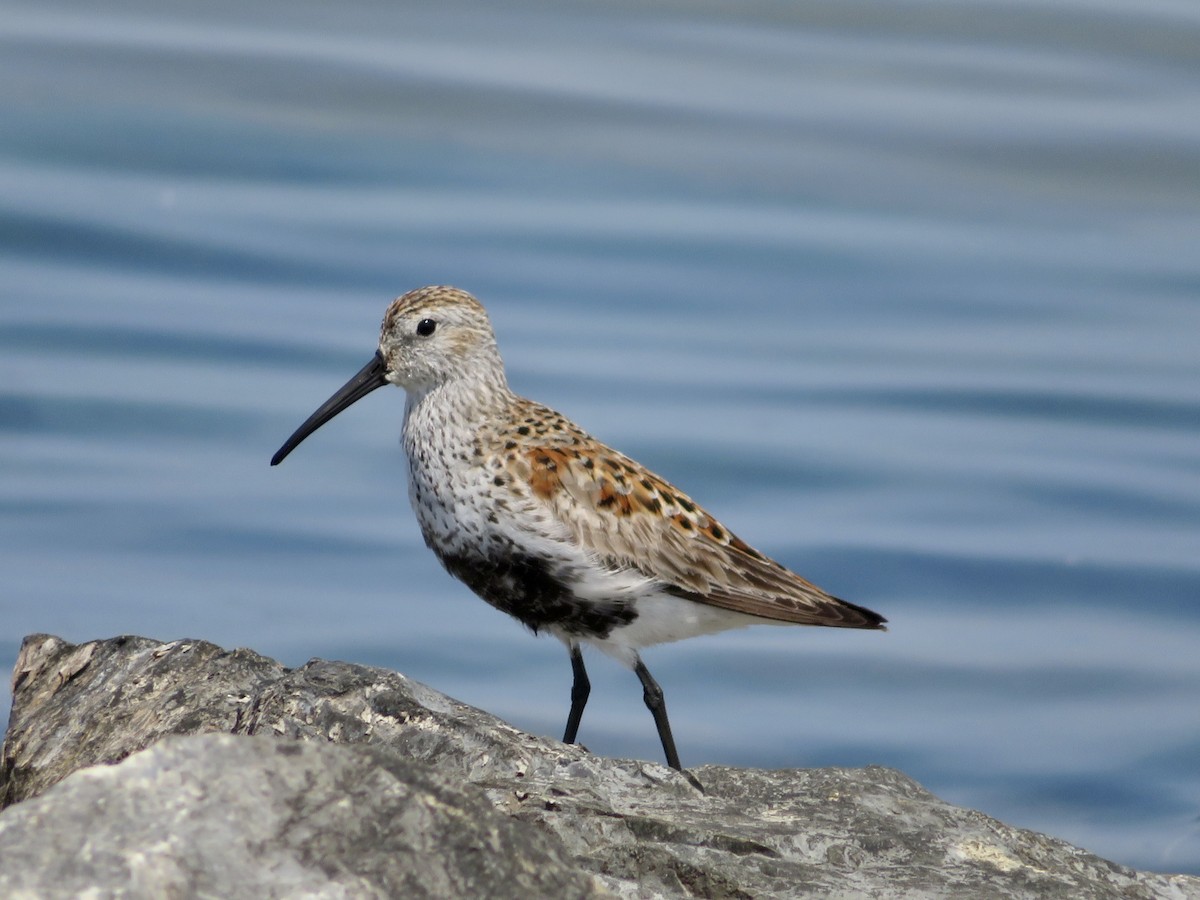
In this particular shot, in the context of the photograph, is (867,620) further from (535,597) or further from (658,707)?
(535,597)

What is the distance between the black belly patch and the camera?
679cm

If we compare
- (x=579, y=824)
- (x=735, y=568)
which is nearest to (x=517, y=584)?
(x=735, y=568)

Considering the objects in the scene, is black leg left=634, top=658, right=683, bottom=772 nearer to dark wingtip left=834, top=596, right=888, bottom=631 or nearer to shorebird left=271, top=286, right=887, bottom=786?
shorebird left=271, top=286, right=887, bottom=786

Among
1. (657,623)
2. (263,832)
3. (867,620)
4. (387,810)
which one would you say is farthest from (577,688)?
(263,832)

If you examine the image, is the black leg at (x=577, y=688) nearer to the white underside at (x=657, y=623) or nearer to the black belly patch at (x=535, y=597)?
the white underside at (x=657, y=623)

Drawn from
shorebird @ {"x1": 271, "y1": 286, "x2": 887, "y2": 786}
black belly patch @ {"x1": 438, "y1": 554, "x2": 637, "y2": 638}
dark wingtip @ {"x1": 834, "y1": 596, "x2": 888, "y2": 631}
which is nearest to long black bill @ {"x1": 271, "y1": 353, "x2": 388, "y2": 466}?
shorebird @ {"x1": 271, "y1": 286, "x2": 887, "y2": 786}

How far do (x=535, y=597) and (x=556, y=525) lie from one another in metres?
0.31

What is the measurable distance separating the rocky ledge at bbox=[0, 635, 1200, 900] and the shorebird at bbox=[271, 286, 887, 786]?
122 centimetres

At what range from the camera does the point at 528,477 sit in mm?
6922

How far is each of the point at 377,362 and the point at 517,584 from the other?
1.45 metres

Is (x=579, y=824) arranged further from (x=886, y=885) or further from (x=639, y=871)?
(x=886, y=885)

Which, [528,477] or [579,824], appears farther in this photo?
[528,477]

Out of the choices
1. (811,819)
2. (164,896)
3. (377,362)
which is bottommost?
(811,819)

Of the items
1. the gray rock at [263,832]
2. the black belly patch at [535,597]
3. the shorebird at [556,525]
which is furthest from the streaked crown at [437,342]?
the gray rock at [263,832]
